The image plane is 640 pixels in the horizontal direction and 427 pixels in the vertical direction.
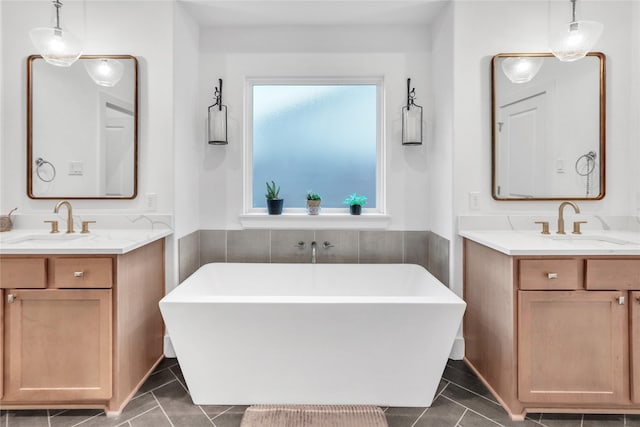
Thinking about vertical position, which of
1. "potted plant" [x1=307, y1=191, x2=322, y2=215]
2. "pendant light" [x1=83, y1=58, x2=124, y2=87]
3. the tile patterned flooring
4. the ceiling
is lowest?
the tile patterned flooring

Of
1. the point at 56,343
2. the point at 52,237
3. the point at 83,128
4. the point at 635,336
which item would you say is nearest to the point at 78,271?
the point at 56,343

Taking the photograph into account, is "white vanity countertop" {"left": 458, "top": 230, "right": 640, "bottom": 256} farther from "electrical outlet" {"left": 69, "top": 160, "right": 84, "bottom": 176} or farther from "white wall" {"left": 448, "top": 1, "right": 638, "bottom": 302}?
"electrical outlet" {"left": 69, "top": 160, "right": 84, "bottom": 176}

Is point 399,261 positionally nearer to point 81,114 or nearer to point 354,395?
point 354,395

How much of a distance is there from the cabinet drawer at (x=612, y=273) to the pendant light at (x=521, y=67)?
1.29m

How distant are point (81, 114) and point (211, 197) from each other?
1.02m

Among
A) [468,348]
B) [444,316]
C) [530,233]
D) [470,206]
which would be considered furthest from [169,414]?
[530,233]

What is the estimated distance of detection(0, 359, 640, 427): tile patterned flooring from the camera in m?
1.81

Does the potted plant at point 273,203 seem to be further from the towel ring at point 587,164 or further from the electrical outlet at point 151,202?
the towel ring at point 587,164

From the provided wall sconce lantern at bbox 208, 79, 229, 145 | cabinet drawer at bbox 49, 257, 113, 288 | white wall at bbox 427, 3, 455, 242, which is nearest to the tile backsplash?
white wall at bbox 427, 3, 455, 242

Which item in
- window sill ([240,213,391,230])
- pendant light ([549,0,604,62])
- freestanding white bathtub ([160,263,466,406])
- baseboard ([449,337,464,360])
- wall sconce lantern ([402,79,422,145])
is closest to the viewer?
freestanding white bathtub ([160,263,466,406])

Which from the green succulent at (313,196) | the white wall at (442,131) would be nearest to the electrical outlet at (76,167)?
the green succulent at (313,196)

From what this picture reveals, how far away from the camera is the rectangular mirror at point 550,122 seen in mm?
2424

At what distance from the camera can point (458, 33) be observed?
2.43 m

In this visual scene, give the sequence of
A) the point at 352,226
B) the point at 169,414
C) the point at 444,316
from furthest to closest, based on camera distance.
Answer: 1. the point at 352,226
2. the point at 169,414
3. the point at 444,316
